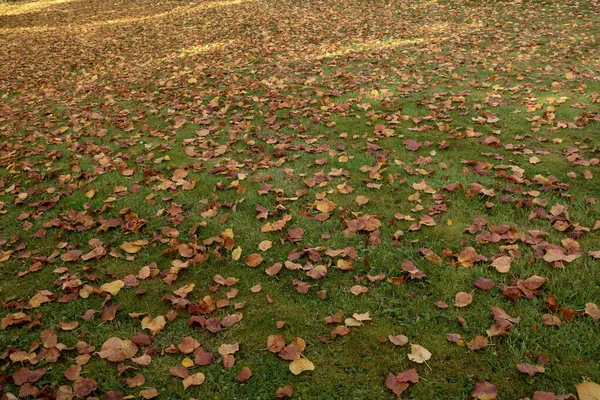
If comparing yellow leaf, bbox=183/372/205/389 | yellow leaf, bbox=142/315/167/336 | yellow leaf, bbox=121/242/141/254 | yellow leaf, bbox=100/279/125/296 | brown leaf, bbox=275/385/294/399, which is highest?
yellow leaf, bbox=121/242/141/254

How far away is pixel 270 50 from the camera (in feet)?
33.6

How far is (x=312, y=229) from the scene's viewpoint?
13.2 feet

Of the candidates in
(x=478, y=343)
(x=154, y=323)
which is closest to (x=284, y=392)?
(x=154, y=323)

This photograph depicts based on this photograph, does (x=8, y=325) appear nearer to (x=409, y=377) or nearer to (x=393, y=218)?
(x=409, y=377)

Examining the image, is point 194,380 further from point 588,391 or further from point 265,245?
point 588,391

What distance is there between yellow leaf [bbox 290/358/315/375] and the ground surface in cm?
5

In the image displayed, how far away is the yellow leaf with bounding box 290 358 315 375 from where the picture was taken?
8.96 feet

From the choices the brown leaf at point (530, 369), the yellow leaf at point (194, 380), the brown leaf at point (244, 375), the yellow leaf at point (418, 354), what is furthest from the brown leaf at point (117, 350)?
the brown leaf at point (530, 369)

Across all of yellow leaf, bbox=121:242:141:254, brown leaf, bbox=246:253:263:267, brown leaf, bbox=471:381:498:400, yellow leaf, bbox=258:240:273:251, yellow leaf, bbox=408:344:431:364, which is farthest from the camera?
yellow leaf, bbox=121:242:141:254

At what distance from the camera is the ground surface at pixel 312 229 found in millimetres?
2789

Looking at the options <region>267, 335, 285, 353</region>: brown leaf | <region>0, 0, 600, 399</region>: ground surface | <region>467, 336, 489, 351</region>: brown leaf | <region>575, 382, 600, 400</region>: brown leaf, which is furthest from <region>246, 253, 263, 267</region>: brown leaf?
<region>575, 382, 600, 400</region>: brown leaf

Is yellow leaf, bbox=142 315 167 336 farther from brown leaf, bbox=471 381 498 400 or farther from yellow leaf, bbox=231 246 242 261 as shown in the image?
brown leaf, bbox=471 381 498 400

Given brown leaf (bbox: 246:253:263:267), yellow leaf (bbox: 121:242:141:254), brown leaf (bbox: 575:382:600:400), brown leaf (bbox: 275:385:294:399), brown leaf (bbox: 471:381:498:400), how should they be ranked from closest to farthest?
brown leaf (bbox: 575:382:600:400), brown leaf (bbox: 471:381:498:400), brown leaf (bbox: 275:385:294:399), brown leaf (bbox: 246:253:263:267), yellow leaf (bbox: 121:242:141:254)

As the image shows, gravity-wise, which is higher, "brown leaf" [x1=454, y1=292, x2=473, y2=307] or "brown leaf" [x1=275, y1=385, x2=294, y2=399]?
"brown leaf" [x1=454, y1=292, x2=473, y2=307]
